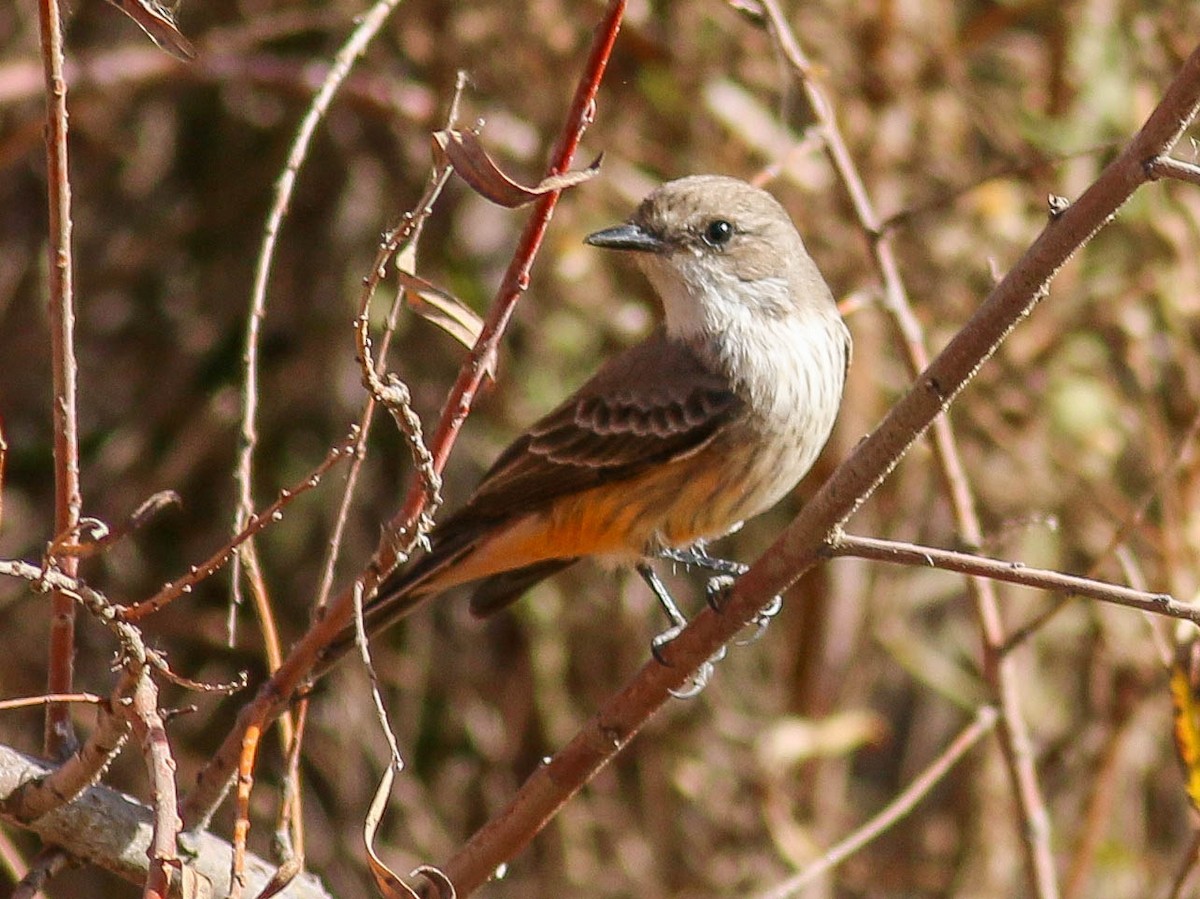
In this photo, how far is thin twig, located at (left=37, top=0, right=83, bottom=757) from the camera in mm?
2299

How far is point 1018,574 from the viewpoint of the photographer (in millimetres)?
Answer: 2365

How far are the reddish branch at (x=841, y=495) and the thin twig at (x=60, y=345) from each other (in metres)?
0.72

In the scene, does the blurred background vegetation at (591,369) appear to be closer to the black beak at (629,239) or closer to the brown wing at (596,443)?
the brown wing at (596,443)

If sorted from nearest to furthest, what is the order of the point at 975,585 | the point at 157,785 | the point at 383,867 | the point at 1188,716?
the point at 157,785
the point at 383,867
the point at 1188,716
the point at 975,585

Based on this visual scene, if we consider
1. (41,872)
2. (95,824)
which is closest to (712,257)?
(95,824)

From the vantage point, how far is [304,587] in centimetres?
668

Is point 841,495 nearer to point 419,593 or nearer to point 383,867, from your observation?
point 383,867

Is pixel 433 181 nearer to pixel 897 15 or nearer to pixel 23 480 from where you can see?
pixel 897 15

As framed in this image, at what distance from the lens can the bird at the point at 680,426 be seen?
4430 mm

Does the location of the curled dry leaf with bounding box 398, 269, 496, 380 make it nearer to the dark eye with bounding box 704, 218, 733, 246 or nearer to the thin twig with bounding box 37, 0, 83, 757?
the thin twig with bounding box 37, 0, 83, 757

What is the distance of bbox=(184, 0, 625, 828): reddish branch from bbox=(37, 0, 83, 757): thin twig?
0.80 ft

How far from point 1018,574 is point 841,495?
322 millimetres

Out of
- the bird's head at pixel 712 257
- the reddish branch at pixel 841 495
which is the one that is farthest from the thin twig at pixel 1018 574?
the bird's head at pixel 712 257

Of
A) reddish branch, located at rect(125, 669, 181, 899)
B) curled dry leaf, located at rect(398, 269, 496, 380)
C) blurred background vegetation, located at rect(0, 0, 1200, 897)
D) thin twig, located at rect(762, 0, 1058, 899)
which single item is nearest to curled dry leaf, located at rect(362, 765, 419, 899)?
reddish branch, located at rect(125, 669, 181, 899)
